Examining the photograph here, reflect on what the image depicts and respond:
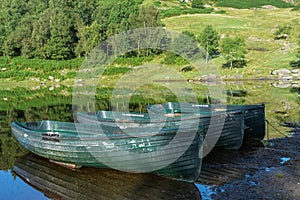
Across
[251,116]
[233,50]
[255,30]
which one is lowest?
[251,116]

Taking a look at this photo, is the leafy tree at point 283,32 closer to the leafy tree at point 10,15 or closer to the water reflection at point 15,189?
the leafy tree at point 10,15

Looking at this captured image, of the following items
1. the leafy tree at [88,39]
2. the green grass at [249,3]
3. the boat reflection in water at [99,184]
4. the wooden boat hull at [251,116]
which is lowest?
the boat reflection in water at [99,184]

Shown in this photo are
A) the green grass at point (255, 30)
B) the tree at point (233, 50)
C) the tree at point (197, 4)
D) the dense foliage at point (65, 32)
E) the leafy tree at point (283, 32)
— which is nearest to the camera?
the tree at point (233, 50)

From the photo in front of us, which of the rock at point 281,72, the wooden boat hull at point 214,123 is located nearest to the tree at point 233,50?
the rock at point 281,72

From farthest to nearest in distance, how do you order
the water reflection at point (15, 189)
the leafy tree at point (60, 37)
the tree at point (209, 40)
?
the leafy tree at point (60, 37) → the tree at point (209, 40) → the water reflection at point (15, 189)

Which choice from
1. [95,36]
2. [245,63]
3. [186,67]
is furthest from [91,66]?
[245,63]

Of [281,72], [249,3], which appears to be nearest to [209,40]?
[281,72]

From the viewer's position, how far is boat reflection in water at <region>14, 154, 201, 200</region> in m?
14.3

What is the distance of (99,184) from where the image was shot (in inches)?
609

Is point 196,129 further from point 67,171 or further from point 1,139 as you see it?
point 1,139

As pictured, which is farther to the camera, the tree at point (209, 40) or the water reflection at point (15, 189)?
the tree at point (209, 40)

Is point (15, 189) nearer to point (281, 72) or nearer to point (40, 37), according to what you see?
point (281, 72)

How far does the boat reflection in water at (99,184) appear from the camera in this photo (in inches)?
563

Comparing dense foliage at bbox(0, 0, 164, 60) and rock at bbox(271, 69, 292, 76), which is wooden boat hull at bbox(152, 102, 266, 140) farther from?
dense foliage at bbox(0, 0, 164, 60)
